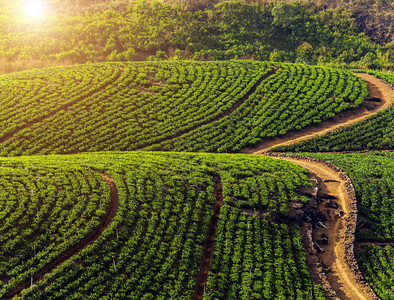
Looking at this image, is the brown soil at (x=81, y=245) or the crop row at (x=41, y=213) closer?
the brown soil at (x=81, y=245)

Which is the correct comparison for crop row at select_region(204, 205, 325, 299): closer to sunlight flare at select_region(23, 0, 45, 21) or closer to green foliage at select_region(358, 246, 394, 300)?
green foliage at select_region(358, 246, 394, 300)

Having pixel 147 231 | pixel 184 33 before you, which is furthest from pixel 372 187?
pixel 184 33

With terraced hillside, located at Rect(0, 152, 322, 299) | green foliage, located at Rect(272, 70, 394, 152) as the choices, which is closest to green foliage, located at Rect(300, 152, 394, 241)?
green foliage, located at Rect(272, 70, 394, 152)

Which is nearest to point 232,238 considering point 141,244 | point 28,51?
point 141,244

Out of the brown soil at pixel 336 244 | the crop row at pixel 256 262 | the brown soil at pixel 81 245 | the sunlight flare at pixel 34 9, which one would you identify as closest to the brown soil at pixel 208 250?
the crop row at pixel 256 262

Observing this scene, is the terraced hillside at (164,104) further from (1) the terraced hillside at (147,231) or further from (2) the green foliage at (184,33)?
(2) the green foliage at (184,33)

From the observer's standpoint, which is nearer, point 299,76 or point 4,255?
point 4,255

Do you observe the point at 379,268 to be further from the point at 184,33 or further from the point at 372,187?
the point at 184,33

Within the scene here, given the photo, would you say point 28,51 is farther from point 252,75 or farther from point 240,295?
point 240,295
